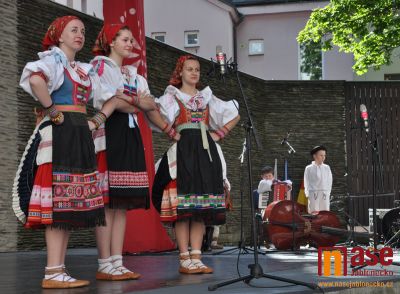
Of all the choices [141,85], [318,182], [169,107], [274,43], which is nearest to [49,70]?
[141,85]

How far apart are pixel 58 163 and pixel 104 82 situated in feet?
2.73

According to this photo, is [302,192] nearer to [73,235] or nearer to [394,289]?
[73,235]

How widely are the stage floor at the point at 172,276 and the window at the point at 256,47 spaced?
2039 cm

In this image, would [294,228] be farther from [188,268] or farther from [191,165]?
[191,165]

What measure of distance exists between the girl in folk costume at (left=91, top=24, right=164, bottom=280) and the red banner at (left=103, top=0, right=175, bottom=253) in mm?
3275

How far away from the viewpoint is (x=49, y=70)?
4.96 meters

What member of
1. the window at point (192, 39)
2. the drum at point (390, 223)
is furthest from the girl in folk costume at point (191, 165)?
the window at point (192, 39)

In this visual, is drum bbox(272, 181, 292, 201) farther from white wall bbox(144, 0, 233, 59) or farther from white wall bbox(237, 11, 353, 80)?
white wall bbox(237, 11, 353, 80)

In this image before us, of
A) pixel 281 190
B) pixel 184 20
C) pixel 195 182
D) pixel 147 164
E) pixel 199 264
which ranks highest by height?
pixel 184 20

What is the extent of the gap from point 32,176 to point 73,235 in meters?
5.94

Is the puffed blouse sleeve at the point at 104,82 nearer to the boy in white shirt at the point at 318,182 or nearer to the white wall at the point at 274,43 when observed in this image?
the boy in white shirt at the point at 318,182

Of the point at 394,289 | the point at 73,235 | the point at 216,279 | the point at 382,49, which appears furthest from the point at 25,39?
the point at 382,49

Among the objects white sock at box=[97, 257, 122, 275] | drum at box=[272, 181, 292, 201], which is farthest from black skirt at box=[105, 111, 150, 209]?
drum at box=[272, 181, 292, 201]

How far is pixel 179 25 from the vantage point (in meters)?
27.4
